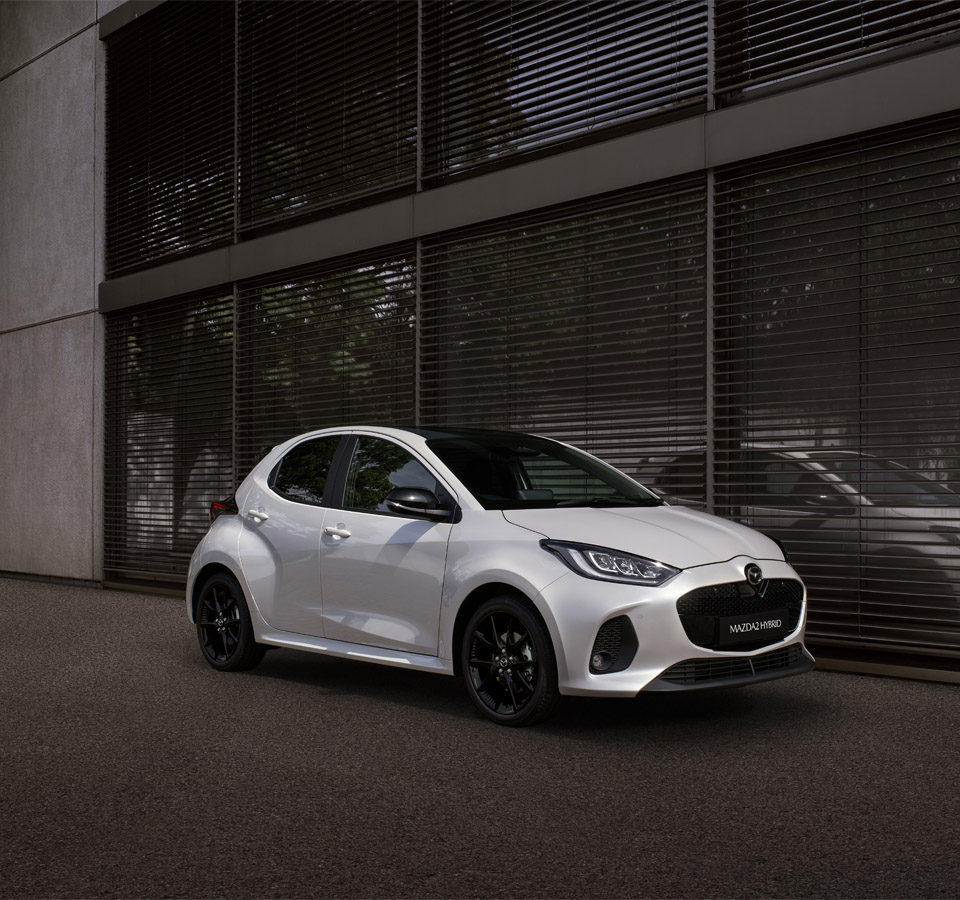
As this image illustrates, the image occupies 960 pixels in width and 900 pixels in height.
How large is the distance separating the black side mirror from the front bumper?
3.20 ft

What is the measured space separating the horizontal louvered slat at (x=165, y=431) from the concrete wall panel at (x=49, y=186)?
1.35 meters

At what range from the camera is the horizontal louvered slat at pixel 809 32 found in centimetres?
809

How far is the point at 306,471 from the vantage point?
764 cm

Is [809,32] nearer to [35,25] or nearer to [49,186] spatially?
[49,186]

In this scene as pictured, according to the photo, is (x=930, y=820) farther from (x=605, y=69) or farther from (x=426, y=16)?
(x=426, y=16)

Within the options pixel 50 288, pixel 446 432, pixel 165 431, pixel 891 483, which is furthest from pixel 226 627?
pixel 50 288

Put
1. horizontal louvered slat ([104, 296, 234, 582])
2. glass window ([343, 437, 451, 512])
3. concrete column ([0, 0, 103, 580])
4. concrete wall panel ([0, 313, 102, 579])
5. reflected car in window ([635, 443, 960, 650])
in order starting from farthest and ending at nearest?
concrete column ([0, 0, 103, 580]), concrete wall panel ([0, 313, 102, 579]), horizontal louvered slat ([104, 296, 234, 582]), reflected car in window ([635, 443, 960, 650]), glass window ([343, 437, 451, 512])

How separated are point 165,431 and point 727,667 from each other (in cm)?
1068

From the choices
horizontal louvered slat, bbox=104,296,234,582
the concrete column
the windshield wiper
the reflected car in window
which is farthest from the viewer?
the concrete column

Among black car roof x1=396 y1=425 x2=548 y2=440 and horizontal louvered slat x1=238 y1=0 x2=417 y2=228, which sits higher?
horizontal louvered slat x1=238 y1=0 x2=417 y2=228

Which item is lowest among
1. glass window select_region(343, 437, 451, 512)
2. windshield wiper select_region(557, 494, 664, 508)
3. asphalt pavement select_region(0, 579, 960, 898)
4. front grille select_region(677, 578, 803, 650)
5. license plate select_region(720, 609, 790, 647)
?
asphalt pavement select_region(0, 579, 960, 898)

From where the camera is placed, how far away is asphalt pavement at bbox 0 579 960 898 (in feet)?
12.6

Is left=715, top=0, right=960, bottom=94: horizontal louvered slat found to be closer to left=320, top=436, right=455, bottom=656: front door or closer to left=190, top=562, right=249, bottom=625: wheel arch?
left=320, top=436, right=455, bottom=656: front door

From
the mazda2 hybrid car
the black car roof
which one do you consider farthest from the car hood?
the black car roof
